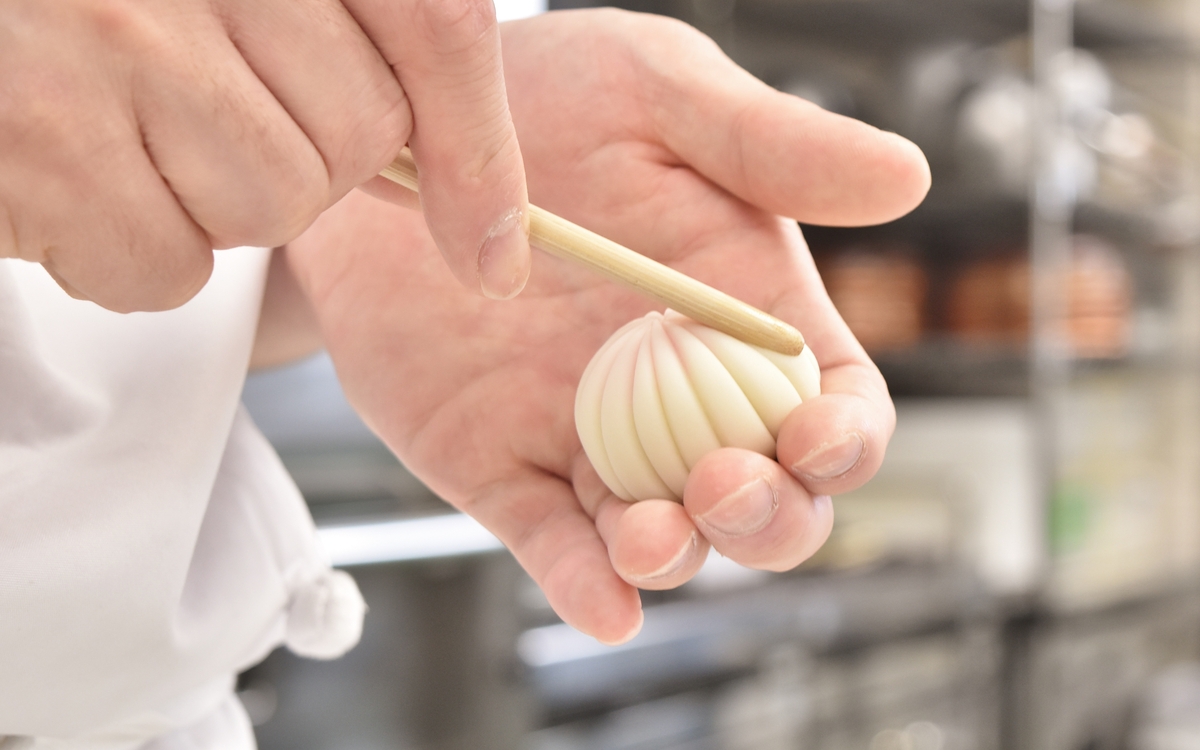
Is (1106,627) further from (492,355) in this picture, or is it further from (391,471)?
(492,355)

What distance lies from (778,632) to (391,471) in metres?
0.78

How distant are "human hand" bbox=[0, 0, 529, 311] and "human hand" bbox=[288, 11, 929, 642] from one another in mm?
231

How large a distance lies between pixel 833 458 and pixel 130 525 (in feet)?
1.23

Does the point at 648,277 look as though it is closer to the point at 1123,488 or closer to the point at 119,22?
the point at 119,22

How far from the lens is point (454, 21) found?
1.19ft

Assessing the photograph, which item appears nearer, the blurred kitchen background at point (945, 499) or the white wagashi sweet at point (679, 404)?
the white wagashi sweet at point (679, 404)

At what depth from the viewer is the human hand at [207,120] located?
1.09 feet

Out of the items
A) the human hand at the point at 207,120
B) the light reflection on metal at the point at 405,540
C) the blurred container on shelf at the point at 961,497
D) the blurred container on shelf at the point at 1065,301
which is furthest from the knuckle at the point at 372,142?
the blurred container on shelf at the point at 1065,301

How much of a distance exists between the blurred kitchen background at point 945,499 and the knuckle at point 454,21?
107cm

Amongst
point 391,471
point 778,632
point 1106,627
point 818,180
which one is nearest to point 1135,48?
point 1106,627

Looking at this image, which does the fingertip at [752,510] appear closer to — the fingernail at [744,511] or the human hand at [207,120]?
the fingernail at [744,511]

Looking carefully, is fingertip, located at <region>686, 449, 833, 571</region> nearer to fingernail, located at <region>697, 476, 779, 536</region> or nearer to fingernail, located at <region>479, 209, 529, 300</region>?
fingernail, located at <region>697, 476, 779, 536</region>

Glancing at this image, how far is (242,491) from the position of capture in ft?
2.17

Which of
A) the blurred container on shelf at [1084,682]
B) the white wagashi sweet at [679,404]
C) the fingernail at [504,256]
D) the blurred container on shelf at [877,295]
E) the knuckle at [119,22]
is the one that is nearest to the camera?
the knuckle at [119,22]
